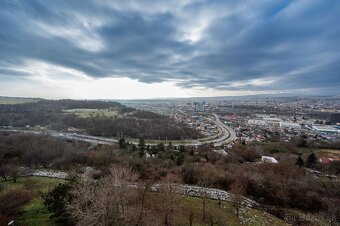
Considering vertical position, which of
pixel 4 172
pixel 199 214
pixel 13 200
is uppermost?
pixel 13 200

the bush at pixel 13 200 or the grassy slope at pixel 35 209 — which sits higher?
the bush at pixel 13 200

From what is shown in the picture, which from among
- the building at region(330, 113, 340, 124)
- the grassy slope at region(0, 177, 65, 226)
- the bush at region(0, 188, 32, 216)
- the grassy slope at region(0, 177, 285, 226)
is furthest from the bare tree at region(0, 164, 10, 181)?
the building at region(330, 113, 340, 124)

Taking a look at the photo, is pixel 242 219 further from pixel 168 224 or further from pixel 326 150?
pixel 326 150

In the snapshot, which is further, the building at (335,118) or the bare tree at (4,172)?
the building at (335,118)

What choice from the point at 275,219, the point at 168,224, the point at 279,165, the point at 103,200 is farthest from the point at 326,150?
the point at 103,200

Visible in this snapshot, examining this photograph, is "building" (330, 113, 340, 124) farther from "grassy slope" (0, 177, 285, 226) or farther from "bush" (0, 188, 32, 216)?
"bush" (0, 188, 32, 216)

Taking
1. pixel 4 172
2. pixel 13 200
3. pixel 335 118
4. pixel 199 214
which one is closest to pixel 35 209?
pixel 13 200

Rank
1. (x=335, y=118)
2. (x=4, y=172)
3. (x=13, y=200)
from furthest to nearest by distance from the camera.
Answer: (x=335, y=118) < (x=4, y=172) < (x=13, y=200)

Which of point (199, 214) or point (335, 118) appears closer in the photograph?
point (199, 214)

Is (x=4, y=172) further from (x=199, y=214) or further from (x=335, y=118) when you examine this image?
(x=335, y=118)

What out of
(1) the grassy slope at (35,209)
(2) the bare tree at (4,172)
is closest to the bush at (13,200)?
(1) the grassy slope at (35,209)

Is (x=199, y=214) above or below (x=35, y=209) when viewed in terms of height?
below

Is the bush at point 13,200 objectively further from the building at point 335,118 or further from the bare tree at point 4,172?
the building at point 335,118
